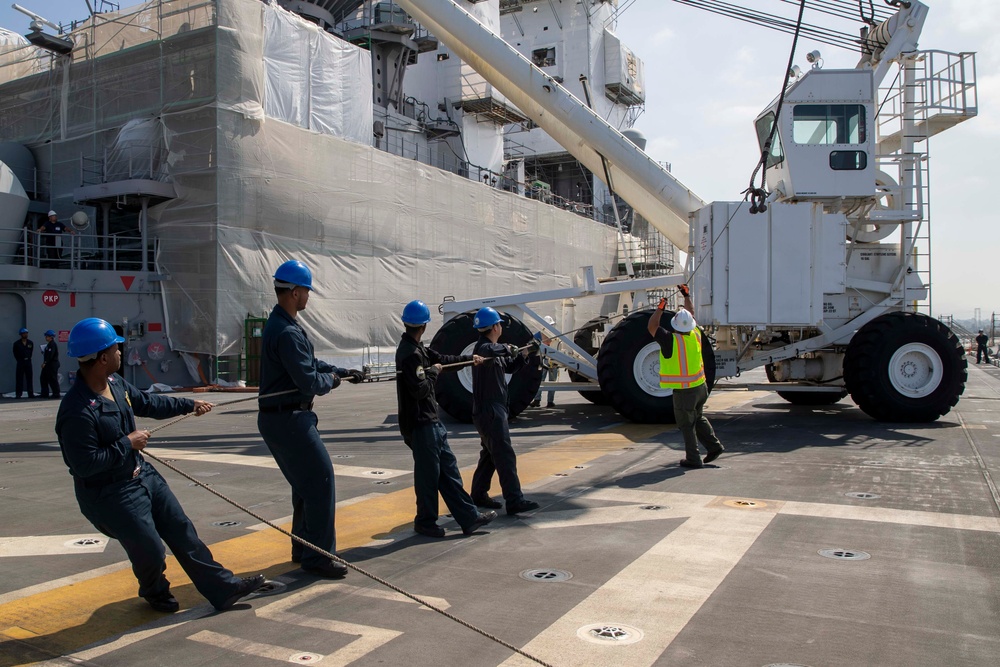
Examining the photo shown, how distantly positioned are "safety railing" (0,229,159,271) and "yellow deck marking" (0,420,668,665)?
15.5 meters

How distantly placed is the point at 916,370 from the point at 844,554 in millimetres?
7182

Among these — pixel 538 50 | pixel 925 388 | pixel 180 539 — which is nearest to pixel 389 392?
pixel 925 388

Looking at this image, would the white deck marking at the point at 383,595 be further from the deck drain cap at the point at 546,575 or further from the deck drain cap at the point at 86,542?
the deck drain cap at the point at 86,542

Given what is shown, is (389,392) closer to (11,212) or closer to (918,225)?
(11,212)

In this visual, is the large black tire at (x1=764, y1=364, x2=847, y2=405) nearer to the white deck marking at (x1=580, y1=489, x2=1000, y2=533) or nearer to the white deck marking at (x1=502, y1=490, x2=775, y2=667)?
the white deck marking at (x1=580, y1=489, x2=1000, y2=533)

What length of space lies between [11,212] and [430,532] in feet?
60.0

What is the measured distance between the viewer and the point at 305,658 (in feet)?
11.9

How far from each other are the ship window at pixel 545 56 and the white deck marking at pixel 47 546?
43.3 meters

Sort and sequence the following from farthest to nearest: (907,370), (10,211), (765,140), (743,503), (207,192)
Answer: (207,192) < (10,211) < (765,140) < (907,370) < (743,503)

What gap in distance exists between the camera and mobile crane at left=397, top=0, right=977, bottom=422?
11172 millimetres

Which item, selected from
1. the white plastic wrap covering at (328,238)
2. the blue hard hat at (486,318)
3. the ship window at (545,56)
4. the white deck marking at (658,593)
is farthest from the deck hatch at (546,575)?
the ship window at (545,56)

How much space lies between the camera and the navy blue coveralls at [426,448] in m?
5.72

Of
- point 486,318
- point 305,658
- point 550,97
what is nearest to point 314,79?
point 550,97

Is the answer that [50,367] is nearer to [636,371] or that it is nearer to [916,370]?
[636,371]
